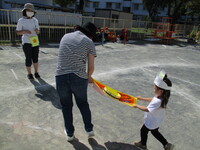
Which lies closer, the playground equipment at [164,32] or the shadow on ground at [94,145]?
the shadow on ground at [94,145]

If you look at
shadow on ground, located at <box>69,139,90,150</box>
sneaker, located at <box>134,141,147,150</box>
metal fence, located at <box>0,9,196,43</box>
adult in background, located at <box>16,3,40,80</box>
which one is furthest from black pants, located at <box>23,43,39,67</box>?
metal fence, located at <box>0,9,196,43</box>

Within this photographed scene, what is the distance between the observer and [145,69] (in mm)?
7949

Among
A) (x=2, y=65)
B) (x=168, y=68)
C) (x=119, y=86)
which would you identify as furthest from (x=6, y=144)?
(x=168, y=68)

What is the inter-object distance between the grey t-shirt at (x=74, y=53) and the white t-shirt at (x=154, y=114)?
3.48 feet

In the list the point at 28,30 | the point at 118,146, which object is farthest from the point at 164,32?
the point at 118,146

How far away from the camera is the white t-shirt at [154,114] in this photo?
255 centimetres

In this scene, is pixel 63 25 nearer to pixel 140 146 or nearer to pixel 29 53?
pixel 29 53

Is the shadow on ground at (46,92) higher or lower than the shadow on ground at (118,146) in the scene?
higher

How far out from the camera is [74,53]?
258 centimetres

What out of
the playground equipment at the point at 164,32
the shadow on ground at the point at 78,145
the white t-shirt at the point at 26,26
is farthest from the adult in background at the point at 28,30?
the playground equipment at the point at 164,32

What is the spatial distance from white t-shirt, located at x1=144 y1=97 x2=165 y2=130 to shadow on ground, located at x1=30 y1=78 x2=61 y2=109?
2.12 metres

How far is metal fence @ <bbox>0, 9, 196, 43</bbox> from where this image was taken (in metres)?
11.8

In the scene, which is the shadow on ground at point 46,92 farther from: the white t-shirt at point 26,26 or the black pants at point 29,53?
the white t-shirt at point 26,26

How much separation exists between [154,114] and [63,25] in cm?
1408
